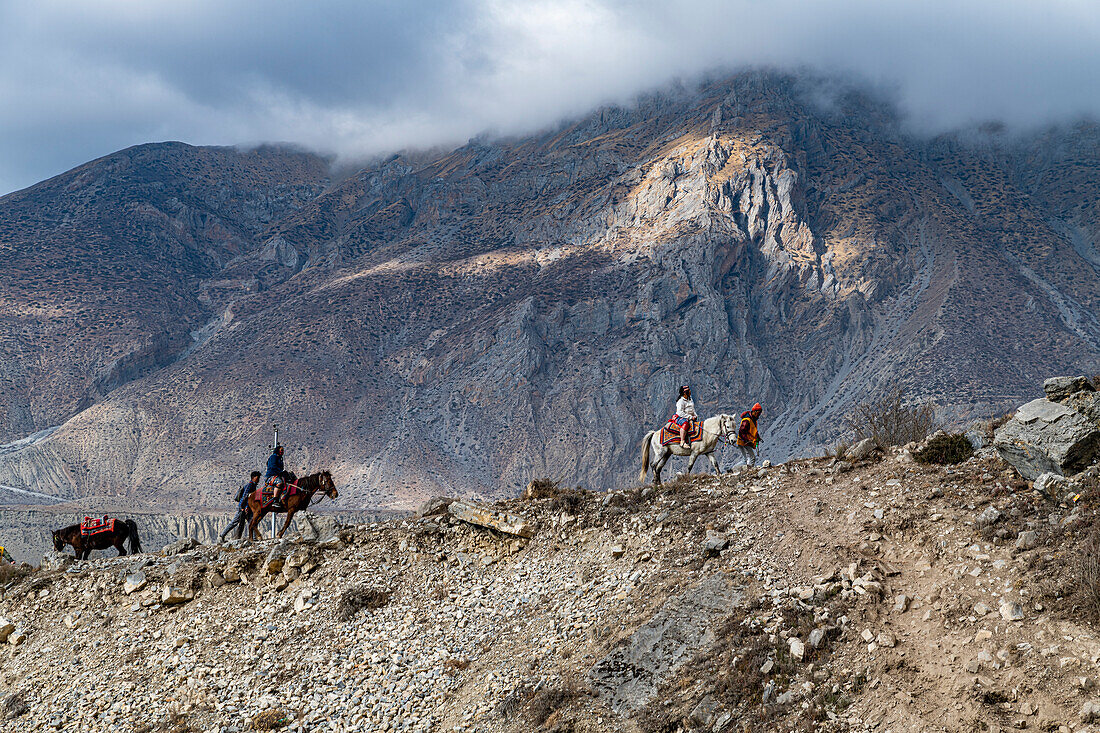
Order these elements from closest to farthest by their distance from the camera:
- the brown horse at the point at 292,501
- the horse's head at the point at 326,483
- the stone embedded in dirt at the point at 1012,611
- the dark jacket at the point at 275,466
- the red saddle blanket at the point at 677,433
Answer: the stone embedded in dirt at the point at 1012,611
the brown horse at the point at 292,501
the red saddle blanket at the point at 677,433
the dark jacket at the point at 275,466
the horse's head at the point at 326,483

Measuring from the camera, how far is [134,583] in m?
16.5

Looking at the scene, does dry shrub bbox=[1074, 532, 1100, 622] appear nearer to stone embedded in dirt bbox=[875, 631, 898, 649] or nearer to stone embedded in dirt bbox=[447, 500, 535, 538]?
stone embedded in dirt bbox=[875, 631, 898, 649]

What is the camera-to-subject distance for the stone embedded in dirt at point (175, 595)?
16.0 m

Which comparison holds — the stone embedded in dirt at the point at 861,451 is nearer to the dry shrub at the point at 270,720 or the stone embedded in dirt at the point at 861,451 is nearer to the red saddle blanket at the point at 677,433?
the red saddle blanket at the point at 677,433

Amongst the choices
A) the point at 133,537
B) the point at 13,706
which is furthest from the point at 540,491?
the point at 133,537

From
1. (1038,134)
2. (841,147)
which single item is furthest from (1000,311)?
(1038,134)

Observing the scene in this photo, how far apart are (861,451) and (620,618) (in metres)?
5.89

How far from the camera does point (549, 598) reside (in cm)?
1385

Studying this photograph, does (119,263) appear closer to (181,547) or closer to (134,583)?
(181,547)

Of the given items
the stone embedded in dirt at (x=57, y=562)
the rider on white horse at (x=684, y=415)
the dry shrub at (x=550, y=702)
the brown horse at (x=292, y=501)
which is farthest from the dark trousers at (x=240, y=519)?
the dry shrub at (x=550, y=702)

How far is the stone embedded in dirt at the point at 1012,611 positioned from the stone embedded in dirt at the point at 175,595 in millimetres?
13895

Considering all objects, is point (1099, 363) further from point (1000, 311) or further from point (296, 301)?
point (296, 301)

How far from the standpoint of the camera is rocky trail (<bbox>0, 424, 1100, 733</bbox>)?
31.7ft

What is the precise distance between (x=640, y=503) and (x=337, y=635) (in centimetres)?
594
